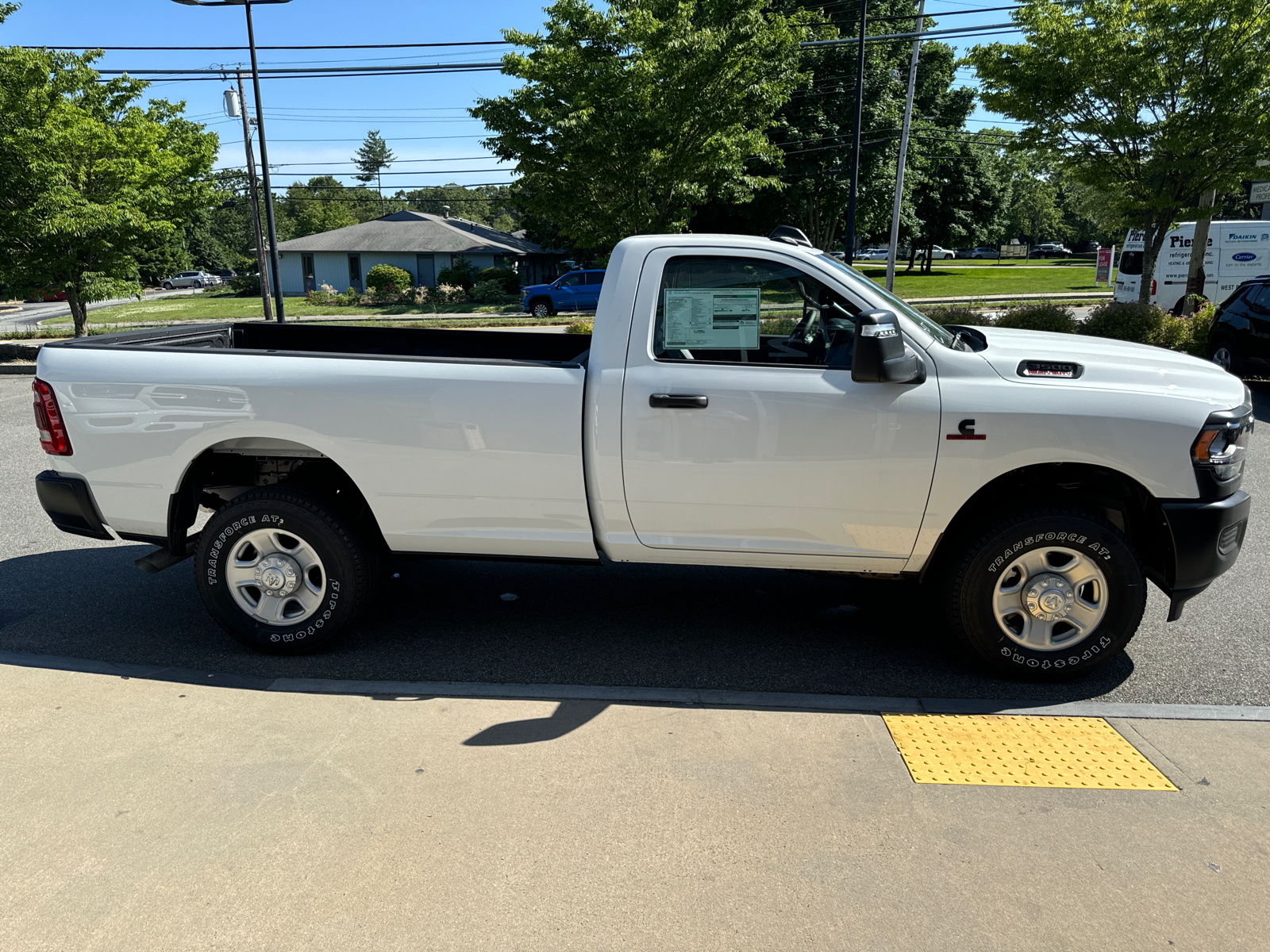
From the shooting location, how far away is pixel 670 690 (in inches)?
165

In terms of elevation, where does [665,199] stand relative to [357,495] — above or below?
above

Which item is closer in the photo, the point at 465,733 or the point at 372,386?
the point at 465,733

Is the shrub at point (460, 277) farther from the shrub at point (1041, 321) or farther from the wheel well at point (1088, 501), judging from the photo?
the wheel well at point (1088, 501)

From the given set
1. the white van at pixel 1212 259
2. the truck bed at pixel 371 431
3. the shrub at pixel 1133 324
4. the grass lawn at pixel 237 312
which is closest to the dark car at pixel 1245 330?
the shrub at pixel 1133 324

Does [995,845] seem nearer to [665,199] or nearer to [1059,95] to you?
[1059,95]

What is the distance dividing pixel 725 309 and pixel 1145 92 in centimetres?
1365

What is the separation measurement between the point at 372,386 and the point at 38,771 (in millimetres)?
1969

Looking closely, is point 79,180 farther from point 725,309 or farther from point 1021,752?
point 1021,752

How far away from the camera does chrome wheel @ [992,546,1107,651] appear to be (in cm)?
411

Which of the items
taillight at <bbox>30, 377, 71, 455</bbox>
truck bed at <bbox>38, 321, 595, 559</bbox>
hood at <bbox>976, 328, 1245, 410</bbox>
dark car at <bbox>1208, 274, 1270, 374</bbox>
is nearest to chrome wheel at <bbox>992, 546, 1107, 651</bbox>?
Answer: hood at <bbox>976, 328, 1245, 410</bbox>

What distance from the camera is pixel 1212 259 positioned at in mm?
20844

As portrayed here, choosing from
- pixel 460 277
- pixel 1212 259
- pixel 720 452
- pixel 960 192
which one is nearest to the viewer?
pixel 720 452

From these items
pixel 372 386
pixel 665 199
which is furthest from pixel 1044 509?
pixel 665 199

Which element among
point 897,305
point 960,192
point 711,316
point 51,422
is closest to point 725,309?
point 711,316
